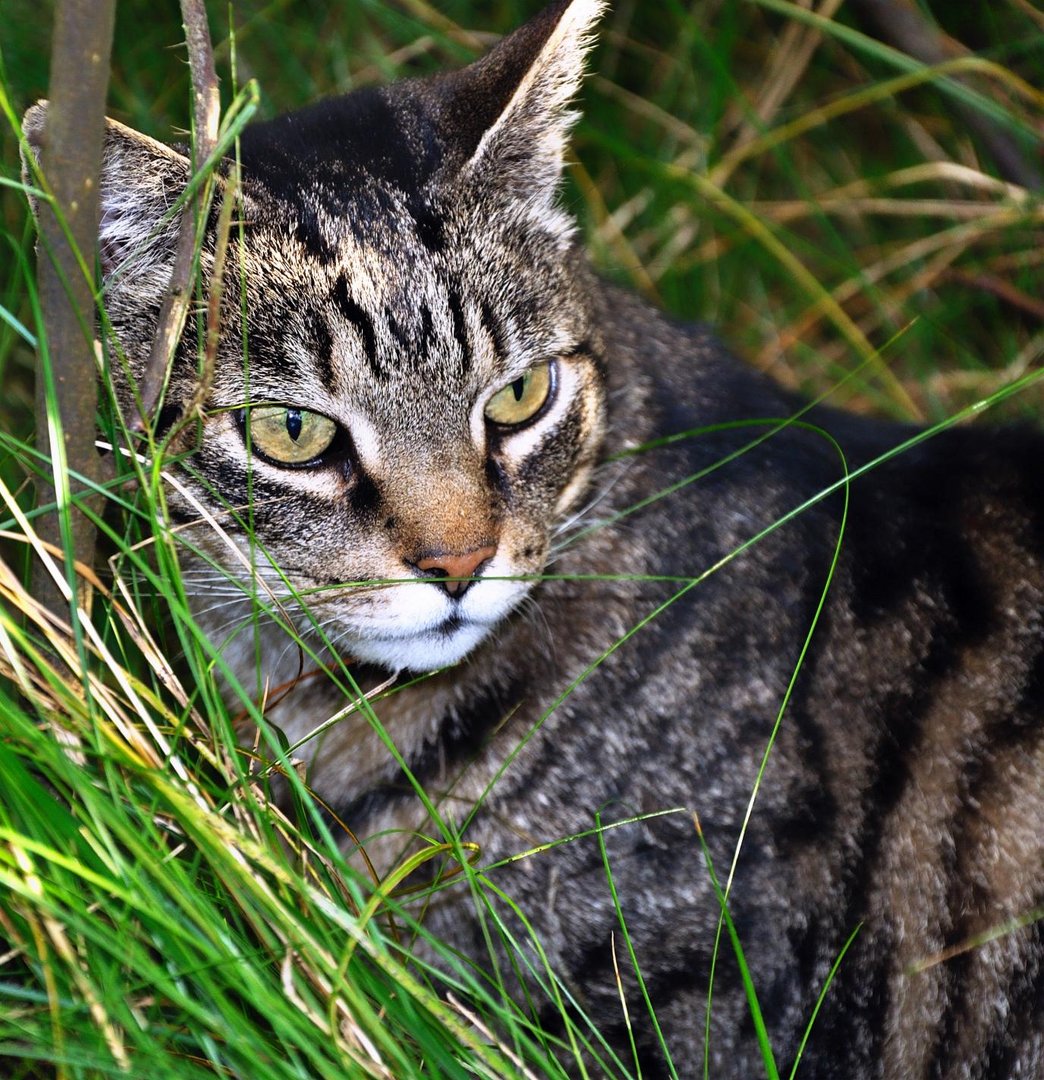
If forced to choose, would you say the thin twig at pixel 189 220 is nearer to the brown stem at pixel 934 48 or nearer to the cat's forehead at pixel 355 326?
the cat's forehead at pixel 355 326

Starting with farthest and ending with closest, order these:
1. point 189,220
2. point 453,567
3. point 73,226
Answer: point 453,567 → point 189,220 → point 73,226

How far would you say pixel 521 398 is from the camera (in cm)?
241

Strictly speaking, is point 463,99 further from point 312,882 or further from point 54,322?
point 312,882

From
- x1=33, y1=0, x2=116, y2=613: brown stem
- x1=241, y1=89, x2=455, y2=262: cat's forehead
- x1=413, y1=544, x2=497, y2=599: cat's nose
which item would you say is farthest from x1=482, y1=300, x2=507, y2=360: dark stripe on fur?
x1=33, y1=0, x2=116, y2=613: brown stem

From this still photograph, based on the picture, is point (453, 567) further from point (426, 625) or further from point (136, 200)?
point (136, 200)

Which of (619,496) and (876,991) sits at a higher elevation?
(619,496)

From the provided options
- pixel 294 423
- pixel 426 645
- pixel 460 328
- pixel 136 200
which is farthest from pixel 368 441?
pixel 136 200

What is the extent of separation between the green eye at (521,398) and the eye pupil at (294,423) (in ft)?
1.11

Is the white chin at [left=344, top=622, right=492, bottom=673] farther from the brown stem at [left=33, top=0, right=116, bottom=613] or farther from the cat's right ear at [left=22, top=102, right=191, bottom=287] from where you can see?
the cat's right ear at [left=22, top=102, right=191, bottom=287]

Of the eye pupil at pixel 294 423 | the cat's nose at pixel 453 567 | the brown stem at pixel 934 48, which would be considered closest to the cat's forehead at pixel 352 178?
the eye pupil at pixel 294 423

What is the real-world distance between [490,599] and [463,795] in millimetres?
421

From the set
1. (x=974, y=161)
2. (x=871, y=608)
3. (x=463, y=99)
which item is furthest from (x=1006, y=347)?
(x=463, y=99)

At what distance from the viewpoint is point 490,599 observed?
2.24 metres

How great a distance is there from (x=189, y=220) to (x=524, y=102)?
64 cm
